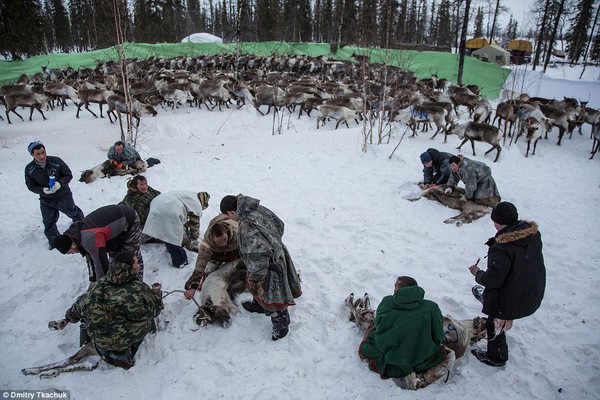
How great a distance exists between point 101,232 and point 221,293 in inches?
49.6

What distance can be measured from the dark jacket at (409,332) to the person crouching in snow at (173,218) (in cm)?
242

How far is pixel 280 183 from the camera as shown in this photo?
22.5 feet

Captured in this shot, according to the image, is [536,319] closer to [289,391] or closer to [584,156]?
[289,391]

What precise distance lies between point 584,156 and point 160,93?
14363 millimetres

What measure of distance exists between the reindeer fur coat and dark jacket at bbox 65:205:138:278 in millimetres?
1302

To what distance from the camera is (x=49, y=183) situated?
4.36 m

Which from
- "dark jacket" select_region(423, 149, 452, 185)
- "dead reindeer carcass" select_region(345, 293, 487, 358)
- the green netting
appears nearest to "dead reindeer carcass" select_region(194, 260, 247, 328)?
"dead reindeer carcass" select_region(345, 293, 487, 358)

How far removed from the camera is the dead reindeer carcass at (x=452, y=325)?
2.96m

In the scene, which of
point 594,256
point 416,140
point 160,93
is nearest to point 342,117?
point 416,140

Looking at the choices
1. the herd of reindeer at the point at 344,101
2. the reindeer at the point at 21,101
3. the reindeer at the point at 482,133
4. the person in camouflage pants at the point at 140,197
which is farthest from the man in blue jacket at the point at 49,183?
the reindeer at the point at 21,101

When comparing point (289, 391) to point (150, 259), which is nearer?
point (289, 391)

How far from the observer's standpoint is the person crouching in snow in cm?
391

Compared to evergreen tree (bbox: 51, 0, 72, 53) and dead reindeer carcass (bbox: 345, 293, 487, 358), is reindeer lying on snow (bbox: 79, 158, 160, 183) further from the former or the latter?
evergreen tree (bbox: 51, 0, 72, 53)

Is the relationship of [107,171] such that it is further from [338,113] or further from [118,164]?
[338,113]
